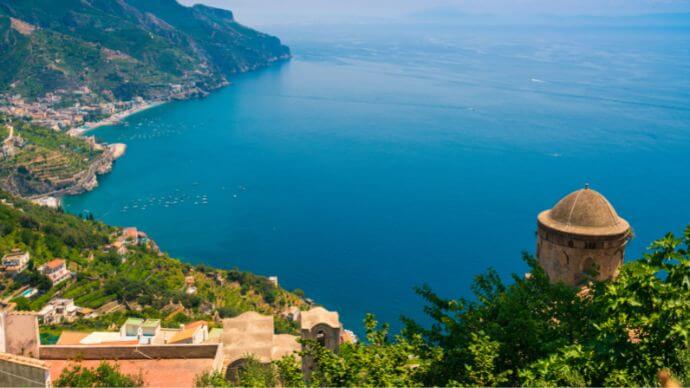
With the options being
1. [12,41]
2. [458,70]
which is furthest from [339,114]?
[12,41]

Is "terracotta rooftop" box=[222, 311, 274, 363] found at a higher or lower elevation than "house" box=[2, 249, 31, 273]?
higher

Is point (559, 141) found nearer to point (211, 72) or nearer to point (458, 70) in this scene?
point (458, 70)

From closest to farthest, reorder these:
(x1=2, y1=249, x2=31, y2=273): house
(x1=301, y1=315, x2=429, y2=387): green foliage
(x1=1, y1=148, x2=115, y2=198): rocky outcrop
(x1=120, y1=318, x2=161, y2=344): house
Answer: (x1=301, y1=315, x2=429, y2=387): green foliage, (x1=120, y1=318, x2=161, y2=344): house, (x1=2, y1=249, x2=31, y2=273): house, (x1=1, y1=148, x2=115, y2=198): rocky outcrop

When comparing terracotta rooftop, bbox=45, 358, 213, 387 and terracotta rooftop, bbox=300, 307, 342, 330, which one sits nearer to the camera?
terracotta rooftop, bbox=45, 358, 213, 387

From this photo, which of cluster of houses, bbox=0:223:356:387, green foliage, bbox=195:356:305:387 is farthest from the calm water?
green foliage, bbox=195:356:305:387

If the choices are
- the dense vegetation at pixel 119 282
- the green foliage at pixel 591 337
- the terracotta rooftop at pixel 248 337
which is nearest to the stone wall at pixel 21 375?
the green foliage at pixel 591 337

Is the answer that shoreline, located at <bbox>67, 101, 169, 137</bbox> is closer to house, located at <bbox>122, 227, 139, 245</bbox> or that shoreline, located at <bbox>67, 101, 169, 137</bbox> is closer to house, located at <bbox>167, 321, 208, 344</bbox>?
house, located at <bbox>122, 227, 139, 245</bbox>
